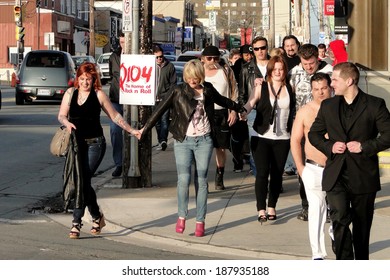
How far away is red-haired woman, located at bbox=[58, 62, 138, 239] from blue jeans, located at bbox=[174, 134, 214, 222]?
0.73 meters

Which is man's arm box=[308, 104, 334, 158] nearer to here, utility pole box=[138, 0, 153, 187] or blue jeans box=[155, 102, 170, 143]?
utility pole box=[138, 0, 153, 187]

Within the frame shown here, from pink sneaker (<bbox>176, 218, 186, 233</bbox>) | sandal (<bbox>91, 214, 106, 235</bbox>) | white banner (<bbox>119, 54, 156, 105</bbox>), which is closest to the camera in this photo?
pink sneaker (<bbox>176, 218, 186, 233</bbox>)

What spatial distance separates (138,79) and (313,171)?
4.49 metres

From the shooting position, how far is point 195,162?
966cm

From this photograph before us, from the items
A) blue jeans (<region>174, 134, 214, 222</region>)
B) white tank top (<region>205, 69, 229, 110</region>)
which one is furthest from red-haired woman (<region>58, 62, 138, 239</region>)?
white tank top (<region>205, 69, 229, 110</region>)

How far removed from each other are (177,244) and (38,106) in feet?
72.4

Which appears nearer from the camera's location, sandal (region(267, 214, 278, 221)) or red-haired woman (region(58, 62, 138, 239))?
red-haired woman (region(58, 62, 138, 239))

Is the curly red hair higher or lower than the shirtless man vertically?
higher

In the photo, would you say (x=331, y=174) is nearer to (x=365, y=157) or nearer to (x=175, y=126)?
(x=365, y=157)

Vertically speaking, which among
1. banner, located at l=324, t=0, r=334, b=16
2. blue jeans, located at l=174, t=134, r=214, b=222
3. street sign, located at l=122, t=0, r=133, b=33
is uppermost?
banner, located at l=324, t=0, r=334, b=16

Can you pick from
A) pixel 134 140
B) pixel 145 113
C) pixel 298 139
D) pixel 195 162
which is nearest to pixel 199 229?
pixel 195 162

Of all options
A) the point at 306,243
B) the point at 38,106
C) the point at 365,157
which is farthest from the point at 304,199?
the point at 38,106

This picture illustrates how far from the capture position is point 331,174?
710 centimetres

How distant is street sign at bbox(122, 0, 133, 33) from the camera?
12719 mm
